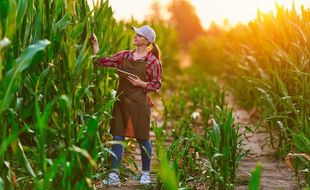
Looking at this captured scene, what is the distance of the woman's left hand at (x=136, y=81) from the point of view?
4.74m

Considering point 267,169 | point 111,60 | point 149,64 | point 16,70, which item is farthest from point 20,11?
point 267,169

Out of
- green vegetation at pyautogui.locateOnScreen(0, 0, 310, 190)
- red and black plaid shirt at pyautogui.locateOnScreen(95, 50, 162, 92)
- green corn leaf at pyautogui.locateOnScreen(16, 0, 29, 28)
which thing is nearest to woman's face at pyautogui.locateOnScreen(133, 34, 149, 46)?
red and black plaid shirt at pyautogui.locateOnScreen(95, 50, 162, 92)

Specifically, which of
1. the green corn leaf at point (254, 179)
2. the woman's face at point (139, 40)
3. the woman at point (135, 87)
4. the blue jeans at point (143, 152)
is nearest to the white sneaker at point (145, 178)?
the woman at point (135, 87)

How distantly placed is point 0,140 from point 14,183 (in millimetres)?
257

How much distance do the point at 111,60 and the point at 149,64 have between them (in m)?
0.28

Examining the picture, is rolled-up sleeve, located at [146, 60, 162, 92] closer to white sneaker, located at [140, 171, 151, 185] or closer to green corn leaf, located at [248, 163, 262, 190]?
white sneaker, located at [140, 171, 151, 185]

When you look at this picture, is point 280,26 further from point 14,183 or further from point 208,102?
point 14,183

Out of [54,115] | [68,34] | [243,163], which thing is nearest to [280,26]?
[243,163]

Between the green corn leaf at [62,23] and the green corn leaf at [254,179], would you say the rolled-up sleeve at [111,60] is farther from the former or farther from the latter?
the green corn leaf at [254,179]

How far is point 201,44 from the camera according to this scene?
69.7ft

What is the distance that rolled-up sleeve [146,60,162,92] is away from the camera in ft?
15.7

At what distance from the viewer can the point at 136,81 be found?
4.74 meters

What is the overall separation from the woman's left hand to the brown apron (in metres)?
0.06

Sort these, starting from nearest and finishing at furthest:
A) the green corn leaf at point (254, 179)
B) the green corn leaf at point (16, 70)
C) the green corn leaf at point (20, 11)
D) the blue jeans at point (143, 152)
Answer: the green corn leaf at point (16, 70), the green corn leaf at point (254, 179), the green corn leaf at point (20, 11), the blue jeans at point (143, 152)
